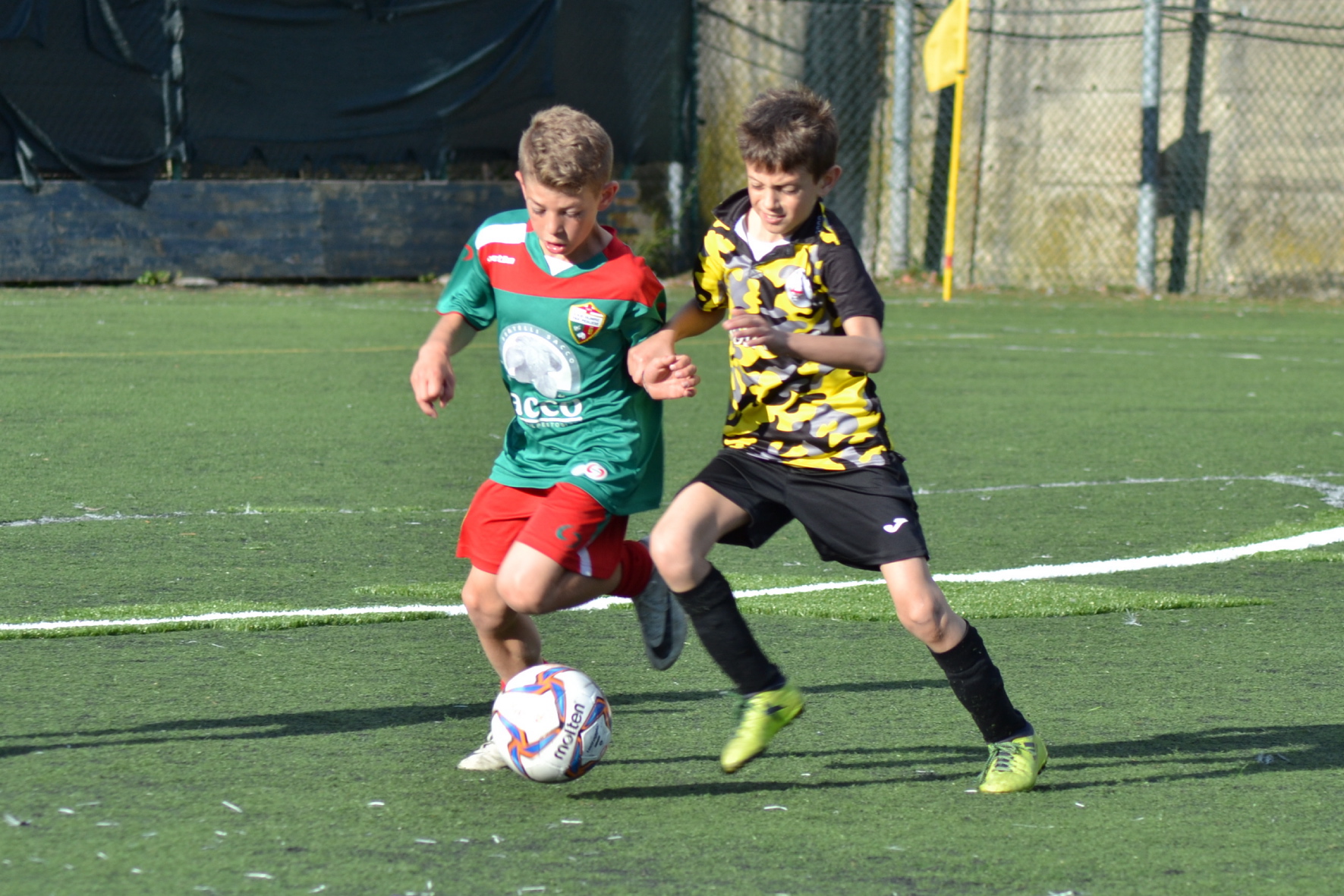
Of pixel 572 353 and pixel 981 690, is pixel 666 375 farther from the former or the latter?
pixel 981 690

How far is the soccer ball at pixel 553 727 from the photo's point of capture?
3365 millimetres

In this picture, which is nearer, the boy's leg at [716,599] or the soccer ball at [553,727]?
the soccer ball at [553,727]

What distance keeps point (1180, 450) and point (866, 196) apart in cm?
1030

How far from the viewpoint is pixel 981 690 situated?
3.48 metres

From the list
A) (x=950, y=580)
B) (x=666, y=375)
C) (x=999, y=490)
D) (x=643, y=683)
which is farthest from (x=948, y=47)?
(x=666, y=375)

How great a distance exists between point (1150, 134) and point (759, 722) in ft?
48.1

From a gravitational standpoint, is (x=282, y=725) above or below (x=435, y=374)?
below

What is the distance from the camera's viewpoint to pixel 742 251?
360 cm

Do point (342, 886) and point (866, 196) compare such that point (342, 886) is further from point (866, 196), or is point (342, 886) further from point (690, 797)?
point (866, 196)

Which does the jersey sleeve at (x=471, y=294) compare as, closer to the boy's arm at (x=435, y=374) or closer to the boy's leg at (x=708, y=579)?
the boy's arm at (x=435, y=374)

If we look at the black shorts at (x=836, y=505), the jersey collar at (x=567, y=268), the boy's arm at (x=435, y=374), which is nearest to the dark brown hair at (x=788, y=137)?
the jersey collar at (x=567, y=268)

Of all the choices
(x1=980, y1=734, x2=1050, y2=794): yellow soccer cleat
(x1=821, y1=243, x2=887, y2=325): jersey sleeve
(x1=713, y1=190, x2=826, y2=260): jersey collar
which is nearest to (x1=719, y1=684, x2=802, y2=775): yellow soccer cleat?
(x1=980, y1=734, x2=1050, y2=794): yellow soccer cleat

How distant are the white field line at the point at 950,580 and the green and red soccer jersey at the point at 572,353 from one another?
45.9 inches

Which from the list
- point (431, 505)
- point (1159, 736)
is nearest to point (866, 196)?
point (431, 505)
